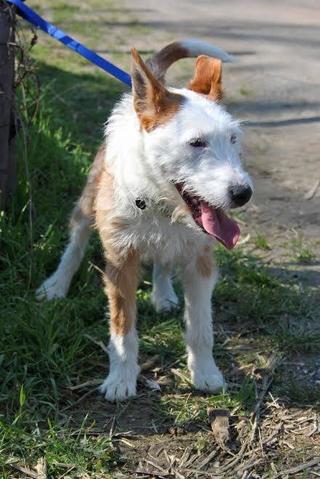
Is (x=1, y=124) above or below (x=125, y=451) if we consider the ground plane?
above

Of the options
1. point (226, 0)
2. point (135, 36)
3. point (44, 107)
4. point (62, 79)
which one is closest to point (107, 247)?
point (44, 107)

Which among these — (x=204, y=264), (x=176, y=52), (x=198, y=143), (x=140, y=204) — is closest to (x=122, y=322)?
(x=204, y=264)

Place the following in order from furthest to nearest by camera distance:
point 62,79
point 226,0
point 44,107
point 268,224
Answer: point 226,0, point 62,79, point 44,107, point 268,224

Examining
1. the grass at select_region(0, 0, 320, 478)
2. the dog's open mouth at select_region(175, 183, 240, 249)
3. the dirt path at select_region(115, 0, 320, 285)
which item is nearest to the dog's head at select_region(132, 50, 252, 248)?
the dog's open mouth at select_region(175, 183, 240, 249)

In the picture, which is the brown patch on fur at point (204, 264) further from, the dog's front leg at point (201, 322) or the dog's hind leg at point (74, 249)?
the dog's hind leg at point (74, 249)

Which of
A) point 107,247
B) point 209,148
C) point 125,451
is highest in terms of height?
point 209,148

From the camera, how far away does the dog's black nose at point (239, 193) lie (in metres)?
3.05

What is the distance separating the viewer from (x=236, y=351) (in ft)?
13.2

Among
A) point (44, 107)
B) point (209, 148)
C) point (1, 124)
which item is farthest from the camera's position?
point (44, 107)

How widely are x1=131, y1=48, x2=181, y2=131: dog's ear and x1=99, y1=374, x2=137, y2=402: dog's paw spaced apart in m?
1.12

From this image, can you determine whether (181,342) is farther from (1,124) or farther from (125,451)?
(1,124)

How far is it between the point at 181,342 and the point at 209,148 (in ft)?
4.02

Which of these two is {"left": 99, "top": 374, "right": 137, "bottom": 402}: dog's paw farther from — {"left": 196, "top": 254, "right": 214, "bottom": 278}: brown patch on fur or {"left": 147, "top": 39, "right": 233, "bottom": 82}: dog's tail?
{"left": 147, "top": 39, "right": 233, "bottom": 82}: dog's tail

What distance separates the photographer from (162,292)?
431 cm
